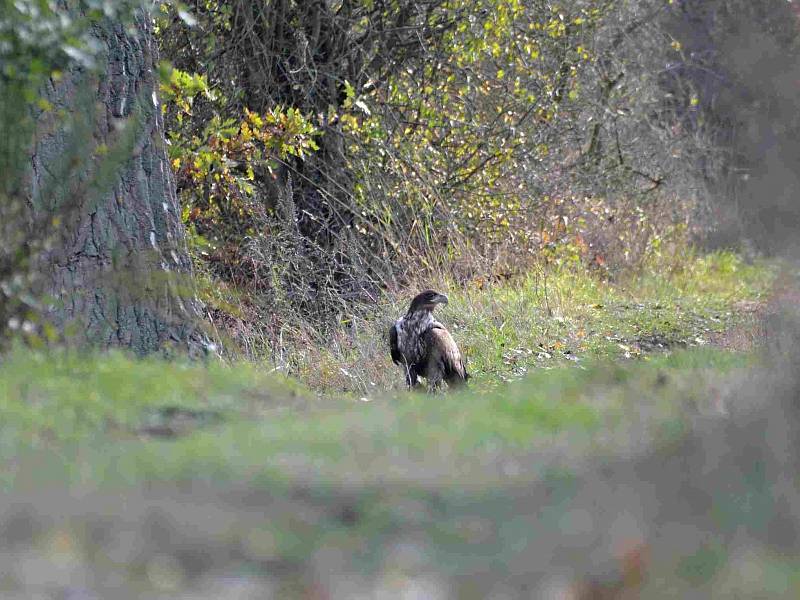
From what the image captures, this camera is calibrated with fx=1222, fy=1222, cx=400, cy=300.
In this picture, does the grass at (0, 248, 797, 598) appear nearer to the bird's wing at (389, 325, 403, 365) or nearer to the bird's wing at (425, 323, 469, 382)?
the bird's wing at (425, 323, 469, 382)

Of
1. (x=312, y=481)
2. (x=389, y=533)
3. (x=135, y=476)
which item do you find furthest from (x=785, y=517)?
(x=135, y=476)

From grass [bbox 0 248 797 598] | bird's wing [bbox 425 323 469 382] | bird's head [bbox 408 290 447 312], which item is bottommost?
grass [bbox 0 248 797 598]

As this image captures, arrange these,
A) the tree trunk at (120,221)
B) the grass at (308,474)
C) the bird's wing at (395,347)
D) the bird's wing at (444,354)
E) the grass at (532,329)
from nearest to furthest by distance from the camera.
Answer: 1. the grass at (308,474)
2. the tree trunk at (120,221)
3. the bird's wing at (444,354)
4. the bird's wing at (395,347)
5. the grass at (532,329)

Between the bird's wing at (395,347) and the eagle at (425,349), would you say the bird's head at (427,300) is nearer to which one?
the eagle at (425,349)

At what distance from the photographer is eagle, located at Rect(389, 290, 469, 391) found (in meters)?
11.4

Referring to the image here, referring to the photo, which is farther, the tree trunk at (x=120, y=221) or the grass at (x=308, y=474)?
the tree trunk at (x=120, y=221)

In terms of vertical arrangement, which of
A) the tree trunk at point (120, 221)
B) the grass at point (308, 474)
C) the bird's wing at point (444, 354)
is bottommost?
the grass at point (308, 474)

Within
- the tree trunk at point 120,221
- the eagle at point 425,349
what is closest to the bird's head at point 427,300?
the eagle at point 425,349

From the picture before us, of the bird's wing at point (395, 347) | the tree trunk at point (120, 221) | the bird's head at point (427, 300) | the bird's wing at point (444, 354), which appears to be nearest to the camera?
the tree trunk at point (120, 221)

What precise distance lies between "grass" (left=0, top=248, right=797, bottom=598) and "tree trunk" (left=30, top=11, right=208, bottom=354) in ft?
4.48

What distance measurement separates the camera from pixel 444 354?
37.3 ft

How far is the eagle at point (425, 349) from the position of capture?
11406mm

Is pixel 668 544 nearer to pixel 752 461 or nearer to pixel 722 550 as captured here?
pixel 722 550

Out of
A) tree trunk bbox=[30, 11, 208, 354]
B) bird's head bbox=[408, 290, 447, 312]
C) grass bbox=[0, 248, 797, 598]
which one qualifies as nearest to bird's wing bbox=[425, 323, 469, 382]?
bird's head bbox=[408, 290, 447, 312]
